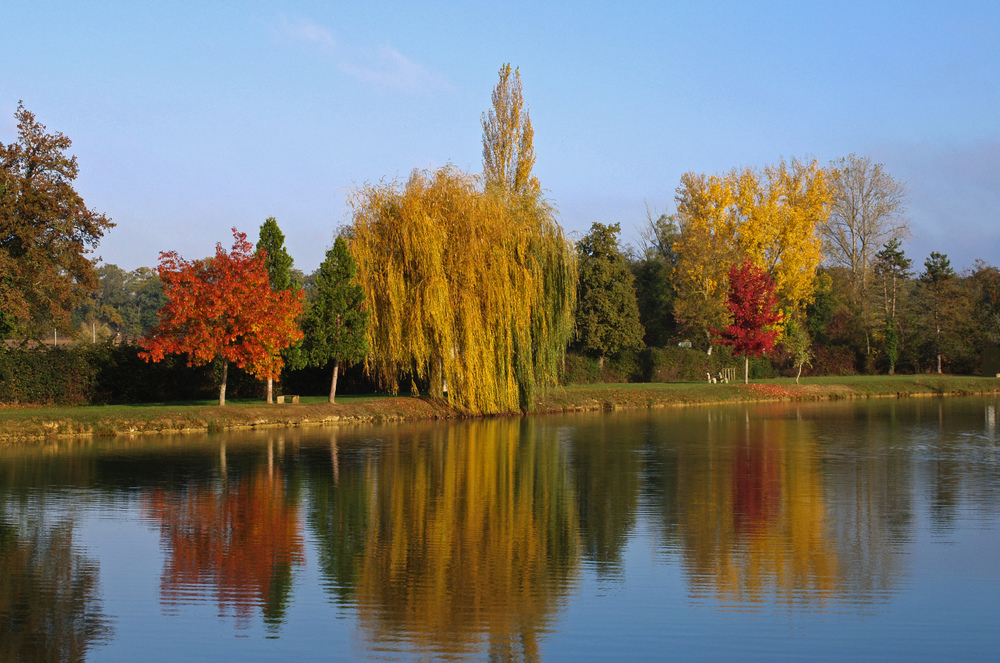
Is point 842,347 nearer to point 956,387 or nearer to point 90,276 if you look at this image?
point 956,387

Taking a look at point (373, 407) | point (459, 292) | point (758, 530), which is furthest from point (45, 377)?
point (758, 530)

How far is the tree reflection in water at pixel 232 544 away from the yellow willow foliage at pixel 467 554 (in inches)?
33.8

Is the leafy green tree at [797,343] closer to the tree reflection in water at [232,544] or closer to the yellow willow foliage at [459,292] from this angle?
the yellow willow foliage at [459,292]

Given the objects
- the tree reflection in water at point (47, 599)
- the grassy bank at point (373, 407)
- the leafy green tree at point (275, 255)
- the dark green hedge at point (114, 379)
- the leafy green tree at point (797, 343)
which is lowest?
the tree reflection in water at point (47, 599)

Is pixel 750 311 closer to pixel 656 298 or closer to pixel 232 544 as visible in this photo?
pixel 656 298

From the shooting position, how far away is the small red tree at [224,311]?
90.4 feet

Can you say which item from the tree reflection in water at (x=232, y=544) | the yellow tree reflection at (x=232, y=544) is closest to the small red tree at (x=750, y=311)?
the tree reflection in water at (x=232, y=544)

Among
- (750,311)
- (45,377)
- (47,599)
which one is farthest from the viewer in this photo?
(750,311)

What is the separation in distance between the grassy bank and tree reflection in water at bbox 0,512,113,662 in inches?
564

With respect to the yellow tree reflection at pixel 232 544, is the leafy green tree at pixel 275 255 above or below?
above

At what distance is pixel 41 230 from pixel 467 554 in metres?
28.5

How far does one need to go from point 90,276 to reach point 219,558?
2759 cm

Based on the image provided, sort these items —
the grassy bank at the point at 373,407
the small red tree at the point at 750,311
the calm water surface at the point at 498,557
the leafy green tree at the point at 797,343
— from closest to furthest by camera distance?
1. the calm water surface at the point at 498,557
2. the grassy bank at the point at 373,407
3. the small red tree at the point at 750,311
4. the leafy green tree at the point at 797,343

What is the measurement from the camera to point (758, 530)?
1138 centimetres
